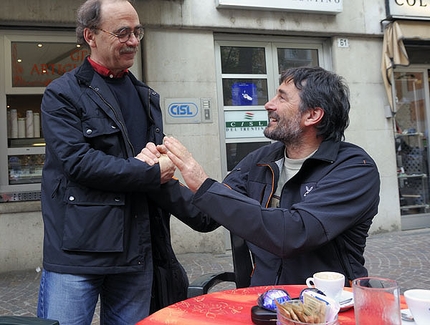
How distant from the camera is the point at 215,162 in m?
6.55

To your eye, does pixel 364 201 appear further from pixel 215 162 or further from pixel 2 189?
pixel 2 189

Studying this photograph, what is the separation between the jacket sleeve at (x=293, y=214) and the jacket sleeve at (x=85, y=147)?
12.2 inches

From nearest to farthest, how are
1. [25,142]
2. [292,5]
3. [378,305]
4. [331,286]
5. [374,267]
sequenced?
1. [378,305]
2. [331,286]
3. [374,267]
4. [25,142]
5. [292,5]

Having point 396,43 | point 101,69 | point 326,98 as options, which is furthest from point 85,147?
point 396,43

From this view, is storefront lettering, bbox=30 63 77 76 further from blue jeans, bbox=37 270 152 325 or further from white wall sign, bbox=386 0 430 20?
white wall sign, bbox=386 0 430 20

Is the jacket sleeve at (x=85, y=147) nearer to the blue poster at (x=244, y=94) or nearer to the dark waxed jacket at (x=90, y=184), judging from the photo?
the dark waxed jacket at (x=90, y=184)

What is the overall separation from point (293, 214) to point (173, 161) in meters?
0.61

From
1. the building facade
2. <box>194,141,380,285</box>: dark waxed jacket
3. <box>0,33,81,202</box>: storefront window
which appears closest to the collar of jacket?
<box>194,141,380,285</box>: dark waxed jacket

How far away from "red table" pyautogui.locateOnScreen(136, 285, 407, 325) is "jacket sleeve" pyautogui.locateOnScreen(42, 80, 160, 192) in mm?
582

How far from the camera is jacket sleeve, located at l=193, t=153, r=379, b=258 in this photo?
1744 millimetres

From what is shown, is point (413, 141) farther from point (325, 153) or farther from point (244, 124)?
point (325, 153)

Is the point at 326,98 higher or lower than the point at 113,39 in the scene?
lower

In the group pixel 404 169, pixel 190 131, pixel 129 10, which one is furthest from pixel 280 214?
pixel 404 169

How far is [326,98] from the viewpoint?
2.21m
